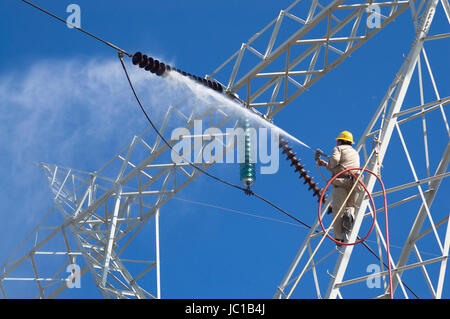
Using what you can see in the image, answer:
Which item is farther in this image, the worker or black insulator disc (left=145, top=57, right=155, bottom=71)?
black insulator disc (left=145, top=57, right=155, bottom=71)

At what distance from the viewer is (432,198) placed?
899 inches

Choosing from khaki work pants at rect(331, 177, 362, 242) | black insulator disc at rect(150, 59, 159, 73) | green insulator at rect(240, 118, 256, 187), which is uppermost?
black insulator disc at rect(150, 59, 159, 73)

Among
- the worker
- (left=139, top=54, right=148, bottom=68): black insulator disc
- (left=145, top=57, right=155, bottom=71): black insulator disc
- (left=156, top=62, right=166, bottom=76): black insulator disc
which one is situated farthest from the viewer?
(left=156, top=62, right=166, bottom=76): black insulator disc

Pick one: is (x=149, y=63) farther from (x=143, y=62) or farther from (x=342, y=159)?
(x=342, y=159)

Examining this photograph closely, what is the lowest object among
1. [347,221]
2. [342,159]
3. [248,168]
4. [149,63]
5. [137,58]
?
[347,221]

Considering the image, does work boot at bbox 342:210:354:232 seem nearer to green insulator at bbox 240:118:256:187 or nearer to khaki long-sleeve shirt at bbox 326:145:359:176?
khaki long-sleeve shirt at bbox 326:145:359:176

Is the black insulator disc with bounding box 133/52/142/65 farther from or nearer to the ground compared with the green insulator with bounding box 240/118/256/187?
farther from the ground

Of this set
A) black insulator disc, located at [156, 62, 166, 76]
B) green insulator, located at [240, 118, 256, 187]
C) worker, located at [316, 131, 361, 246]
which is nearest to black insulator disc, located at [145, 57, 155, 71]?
black insulator disc, located at [156, 62, 166, 76]

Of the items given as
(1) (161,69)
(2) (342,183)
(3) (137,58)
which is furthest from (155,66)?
(2) (342,183)

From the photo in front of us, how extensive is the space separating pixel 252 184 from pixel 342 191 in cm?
496

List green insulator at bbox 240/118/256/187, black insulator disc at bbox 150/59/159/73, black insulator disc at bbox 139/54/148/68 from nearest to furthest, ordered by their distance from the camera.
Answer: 1. black insulator disc at bbox 139/54/148/68
2. black insulator disc at bbox 150/59/159/73
3. green insulator at bbox 240/118/256/187

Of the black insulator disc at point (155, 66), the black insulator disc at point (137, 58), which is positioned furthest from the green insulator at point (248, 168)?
the black insulator disc at point (137, 58)

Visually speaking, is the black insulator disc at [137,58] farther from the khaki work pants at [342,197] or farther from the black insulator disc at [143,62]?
the khaki work pants at [342,197]
